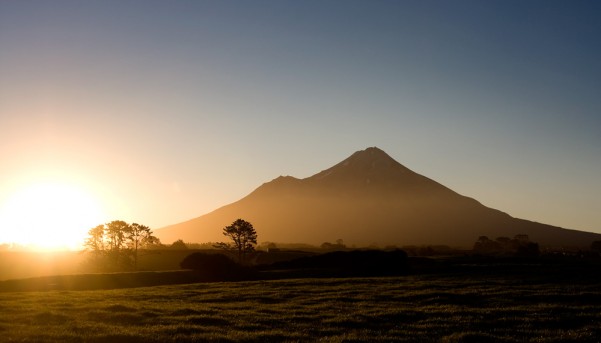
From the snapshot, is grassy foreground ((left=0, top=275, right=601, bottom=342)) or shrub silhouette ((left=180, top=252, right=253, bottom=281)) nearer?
grassy foreground ((left=0, top=275, right=601, bottom=342))

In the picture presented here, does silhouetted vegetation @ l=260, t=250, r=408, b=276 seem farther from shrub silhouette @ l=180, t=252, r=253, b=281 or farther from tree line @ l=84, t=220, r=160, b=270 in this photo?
tree line @ l=84, t=220, r=160, b=270

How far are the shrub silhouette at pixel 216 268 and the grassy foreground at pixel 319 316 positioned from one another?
23.2 m

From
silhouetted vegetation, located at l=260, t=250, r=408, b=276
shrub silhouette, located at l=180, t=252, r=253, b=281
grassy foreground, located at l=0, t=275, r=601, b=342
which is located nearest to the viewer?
grassy foreground, located at l=0, t=275, r=601, b=342

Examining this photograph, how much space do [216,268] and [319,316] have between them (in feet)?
147

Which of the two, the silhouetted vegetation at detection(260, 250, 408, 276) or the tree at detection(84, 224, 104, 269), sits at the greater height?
the tree at detection(84, 224, 104, 269)

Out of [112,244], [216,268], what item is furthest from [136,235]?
[216,268]

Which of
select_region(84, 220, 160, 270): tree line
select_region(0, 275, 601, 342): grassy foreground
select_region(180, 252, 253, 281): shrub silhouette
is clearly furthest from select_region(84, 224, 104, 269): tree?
select_region(0, 275, 601, 342): grassy foreground

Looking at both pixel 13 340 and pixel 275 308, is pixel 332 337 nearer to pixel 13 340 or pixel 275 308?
pixel 275 308

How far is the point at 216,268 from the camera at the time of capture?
71625mm

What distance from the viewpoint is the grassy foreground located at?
23297mm

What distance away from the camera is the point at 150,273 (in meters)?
65.5

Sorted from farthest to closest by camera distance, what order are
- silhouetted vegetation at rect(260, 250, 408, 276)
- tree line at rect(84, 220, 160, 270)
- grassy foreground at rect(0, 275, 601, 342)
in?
1. tree line at rect(84, 220, 160, 270)
2. silhouetted vegetation at rect(260, 250, 408, 276)
3. grassy foreground at rect(0, 275, 601, 342)

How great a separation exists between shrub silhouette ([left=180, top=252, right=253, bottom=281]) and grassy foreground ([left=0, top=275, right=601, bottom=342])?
915 inches

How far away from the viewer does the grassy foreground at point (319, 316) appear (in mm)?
23297
